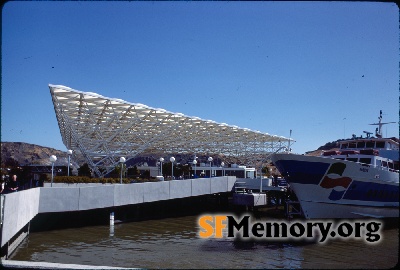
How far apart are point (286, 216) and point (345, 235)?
7.64 meters

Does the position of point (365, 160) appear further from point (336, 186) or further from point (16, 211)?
point (16, 211)

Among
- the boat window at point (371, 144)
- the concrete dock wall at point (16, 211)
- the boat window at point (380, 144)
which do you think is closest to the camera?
the concrete dock wall at point (16, 211)

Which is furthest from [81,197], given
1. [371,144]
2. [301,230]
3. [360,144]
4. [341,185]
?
[371,144]

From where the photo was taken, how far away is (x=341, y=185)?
20.3m

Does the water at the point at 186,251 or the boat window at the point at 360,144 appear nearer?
the water at the point at 186,251

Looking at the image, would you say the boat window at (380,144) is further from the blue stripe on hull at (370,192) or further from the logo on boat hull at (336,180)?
the logo on boat hull at (336,180)

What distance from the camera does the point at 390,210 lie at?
2203 cm

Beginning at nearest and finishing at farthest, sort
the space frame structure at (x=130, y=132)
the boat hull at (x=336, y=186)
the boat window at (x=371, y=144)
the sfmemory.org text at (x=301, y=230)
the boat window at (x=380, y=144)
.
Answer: the sfmemory.org text at (x=301, y=230)
the boat hull at (x=336, y=186)
the boat window at (x=380, y=144)
the boat window at (x=371, y=144)
the space frame structure at (x=130, y=132)

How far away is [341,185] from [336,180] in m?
0.44

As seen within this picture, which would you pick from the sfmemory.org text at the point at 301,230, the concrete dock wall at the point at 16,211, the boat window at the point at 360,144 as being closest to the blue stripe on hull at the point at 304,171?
the sfmemory.org text at the point at 301,230

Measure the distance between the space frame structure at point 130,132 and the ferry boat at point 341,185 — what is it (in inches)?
869

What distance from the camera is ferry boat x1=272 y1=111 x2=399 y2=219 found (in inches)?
794

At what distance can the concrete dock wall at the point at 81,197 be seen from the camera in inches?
445

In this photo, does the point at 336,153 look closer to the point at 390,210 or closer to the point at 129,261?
the point at 390,210
